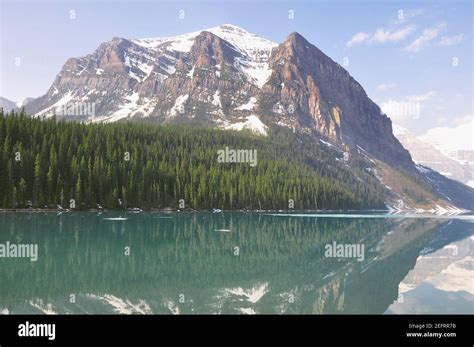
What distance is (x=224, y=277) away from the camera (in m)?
37.8

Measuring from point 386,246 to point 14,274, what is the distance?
5162 centimetres

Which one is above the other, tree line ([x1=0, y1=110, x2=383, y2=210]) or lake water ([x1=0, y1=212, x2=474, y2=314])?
tree line ([x1=0, y1=110, x2=383, y2=210])

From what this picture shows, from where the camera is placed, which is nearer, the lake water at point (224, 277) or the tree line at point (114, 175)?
the lake water at point (224, 277)

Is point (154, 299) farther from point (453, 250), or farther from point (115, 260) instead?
point (453, 250)

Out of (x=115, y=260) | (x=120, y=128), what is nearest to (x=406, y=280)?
(x=115, y=260)

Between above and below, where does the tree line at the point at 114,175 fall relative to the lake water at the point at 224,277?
above

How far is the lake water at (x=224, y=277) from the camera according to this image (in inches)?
1084

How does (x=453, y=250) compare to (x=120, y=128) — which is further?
(x=120, y=128)

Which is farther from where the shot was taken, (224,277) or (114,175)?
(114,175)

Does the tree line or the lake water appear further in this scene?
the tree line

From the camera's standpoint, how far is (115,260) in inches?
1678

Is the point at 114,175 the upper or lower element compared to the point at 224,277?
upper

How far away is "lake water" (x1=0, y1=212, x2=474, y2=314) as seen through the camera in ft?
90.3
